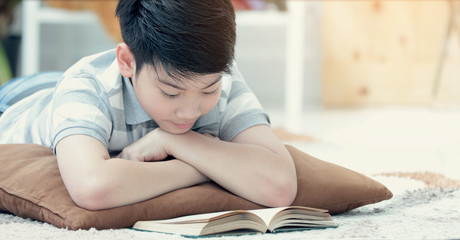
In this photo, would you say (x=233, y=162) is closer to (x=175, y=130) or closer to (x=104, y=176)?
(x=175, y=130)

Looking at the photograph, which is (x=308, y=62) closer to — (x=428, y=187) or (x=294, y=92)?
(x=294, y=92)

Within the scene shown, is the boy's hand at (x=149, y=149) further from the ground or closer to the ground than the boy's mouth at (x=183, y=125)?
closer to the ground

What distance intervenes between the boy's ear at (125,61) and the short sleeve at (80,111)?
0.19 ft

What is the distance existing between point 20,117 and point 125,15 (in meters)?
0.47

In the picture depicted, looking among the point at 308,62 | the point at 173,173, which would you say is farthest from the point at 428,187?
the point at 308,62

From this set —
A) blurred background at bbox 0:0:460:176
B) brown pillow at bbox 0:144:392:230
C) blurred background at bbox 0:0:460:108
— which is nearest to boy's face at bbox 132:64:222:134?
brown pillow at bbox 0:144:392:230

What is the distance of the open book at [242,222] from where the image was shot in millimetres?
869

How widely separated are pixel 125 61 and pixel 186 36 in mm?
148

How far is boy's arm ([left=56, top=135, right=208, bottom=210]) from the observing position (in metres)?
0.92

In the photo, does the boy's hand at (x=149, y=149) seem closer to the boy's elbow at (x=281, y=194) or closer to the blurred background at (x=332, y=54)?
the boy's elbow at (x=281, y=194)

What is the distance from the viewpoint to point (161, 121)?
1.05 meters

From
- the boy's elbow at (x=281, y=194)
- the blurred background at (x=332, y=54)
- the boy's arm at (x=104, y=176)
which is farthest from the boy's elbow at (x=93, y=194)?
the blurred background at (x=332, y=54)

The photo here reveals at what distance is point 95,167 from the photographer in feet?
3.07

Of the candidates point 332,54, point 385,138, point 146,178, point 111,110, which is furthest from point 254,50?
point 146,178
